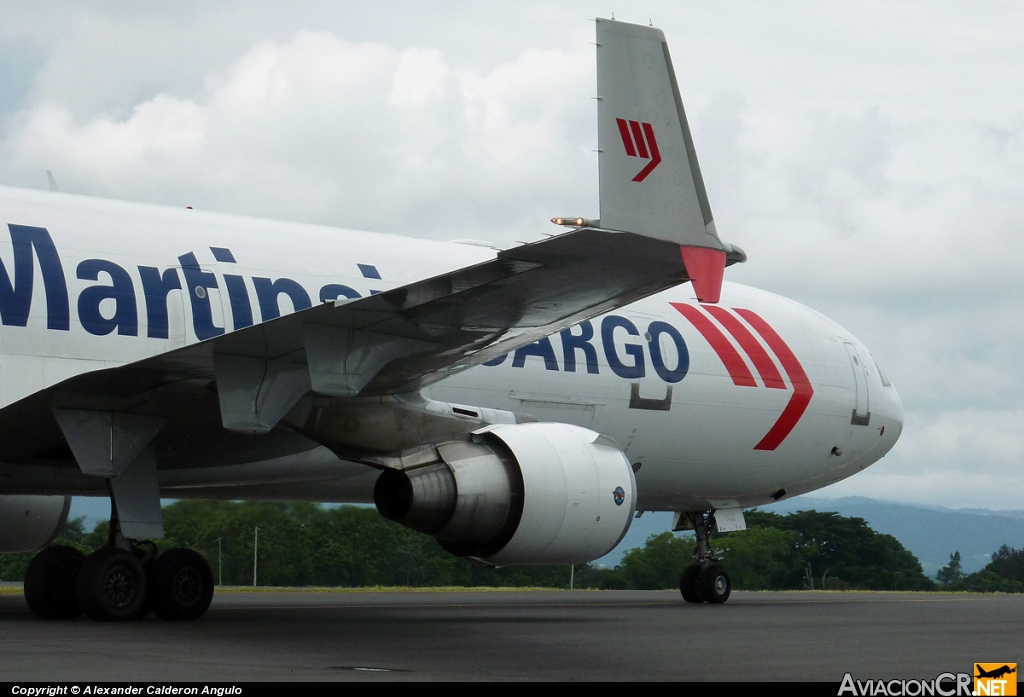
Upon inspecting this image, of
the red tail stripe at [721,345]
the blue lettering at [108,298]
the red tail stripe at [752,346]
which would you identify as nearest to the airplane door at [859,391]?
the red tail stripe at [752,346]

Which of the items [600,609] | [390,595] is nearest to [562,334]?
[600,609]

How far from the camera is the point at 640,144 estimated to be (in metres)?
8.13

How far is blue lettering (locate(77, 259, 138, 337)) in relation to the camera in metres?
11.4

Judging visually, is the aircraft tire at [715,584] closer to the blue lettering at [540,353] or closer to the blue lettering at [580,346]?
the blue lettering at [580,346]

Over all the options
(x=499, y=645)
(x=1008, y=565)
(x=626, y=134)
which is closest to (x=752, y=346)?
(x=499, y=645)

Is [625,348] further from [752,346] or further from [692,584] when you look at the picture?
[692,584]

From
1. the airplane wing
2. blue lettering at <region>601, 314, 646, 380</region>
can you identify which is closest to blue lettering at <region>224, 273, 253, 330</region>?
the airplane wing

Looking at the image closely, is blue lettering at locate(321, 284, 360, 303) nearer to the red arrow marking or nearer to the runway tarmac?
the runway tarmac

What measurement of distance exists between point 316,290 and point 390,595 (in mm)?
9363

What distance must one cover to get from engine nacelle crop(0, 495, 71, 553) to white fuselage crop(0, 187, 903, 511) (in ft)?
9.17

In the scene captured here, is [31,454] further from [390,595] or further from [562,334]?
[390,595]

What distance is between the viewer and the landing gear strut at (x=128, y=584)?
36.5ft

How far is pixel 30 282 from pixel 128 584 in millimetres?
2672

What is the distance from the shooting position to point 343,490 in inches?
577
